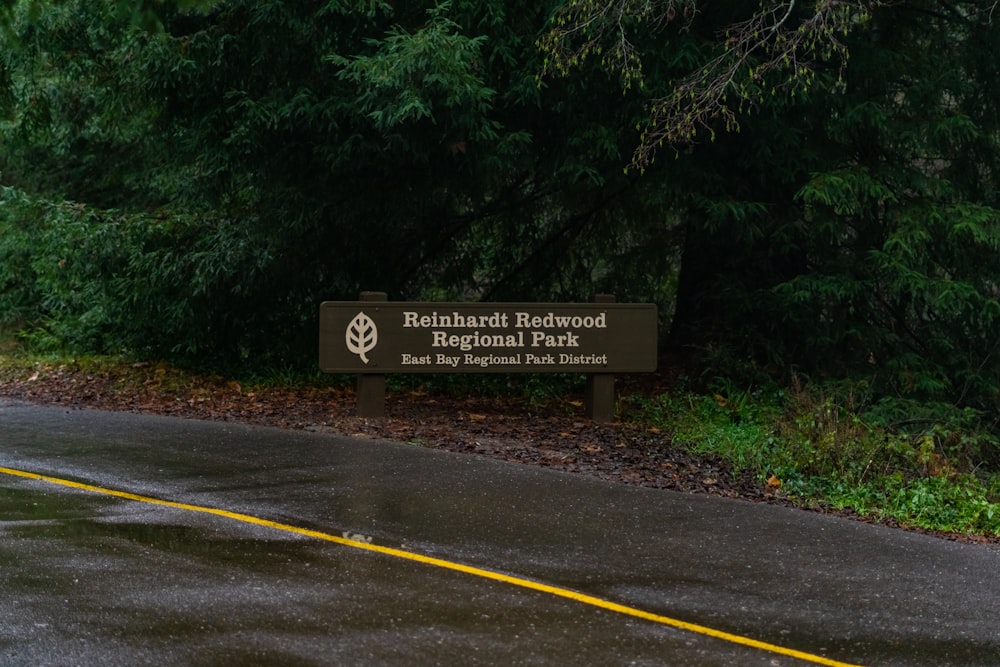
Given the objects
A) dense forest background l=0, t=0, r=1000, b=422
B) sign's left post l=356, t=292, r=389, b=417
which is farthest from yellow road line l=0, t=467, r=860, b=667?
dense forest background l=0, t=0, r=1000, b=422

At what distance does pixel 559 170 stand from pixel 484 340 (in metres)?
2.74

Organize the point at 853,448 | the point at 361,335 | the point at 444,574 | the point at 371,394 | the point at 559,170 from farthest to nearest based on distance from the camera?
the point at 559,170
the point at 371,394
the point at 361,335
the point at 853,448
the point at 444,574

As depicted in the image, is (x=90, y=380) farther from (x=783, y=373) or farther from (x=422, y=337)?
(x=783, y=373)

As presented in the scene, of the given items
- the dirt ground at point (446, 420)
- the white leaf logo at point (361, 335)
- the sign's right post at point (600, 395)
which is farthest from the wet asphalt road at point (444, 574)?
the sign's right post at point (600, 395)

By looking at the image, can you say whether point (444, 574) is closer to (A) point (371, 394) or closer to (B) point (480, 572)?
(B) point (480, 572)

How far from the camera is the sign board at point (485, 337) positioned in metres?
12.7

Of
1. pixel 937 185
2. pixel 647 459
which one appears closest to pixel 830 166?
pixel 937 185

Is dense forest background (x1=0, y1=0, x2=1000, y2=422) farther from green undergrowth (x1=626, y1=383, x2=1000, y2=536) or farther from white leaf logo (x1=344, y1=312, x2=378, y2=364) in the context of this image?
white leaf logo (x1=344, y1=312, x2=378, y2=364)

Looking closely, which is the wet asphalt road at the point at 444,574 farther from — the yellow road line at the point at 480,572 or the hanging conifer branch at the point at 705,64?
the hanging conifer branch at the point at 705,64

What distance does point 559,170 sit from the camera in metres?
14.6

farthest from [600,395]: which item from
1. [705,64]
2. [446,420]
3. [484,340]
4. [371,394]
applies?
[705,64]

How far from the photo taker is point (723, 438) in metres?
12.3

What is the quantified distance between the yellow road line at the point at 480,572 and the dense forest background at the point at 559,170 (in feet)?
17.3

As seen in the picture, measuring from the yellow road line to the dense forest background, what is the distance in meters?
5.29
